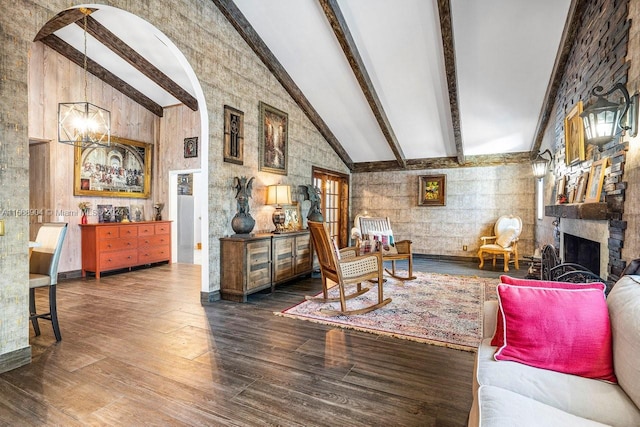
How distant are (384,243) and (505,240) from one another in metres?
2.32

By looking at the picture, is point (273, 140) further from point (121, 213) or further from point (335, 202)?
point (121, 213)

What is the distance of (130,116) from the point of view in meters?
6.26

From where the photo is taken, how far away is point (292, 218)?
5691mm

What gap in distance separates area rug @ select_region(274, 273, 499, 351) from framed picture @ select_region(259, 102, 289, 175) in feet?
7.03

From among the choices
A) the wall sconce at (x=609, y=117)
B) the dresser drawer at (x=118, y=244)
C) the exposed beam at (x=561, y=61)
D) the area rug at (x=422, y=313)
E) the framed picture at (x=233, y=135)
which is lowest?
the area rug at (x=422, y=313)

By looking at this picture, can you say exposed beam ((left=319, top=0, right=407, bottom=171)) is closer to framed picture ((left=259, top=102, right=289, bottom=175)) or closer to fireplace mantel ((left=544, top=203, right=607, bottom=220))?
framed picture ((left=259, top=102, right=289, bottom=175))

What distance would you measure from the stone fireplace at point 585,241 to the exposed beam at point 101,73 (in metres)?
7.09

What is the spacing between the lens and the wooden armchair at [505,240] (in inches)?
231

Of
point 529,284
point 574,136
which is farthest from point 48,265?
point 574,136

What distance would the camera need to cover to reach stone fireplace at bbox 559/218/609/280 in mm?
2627

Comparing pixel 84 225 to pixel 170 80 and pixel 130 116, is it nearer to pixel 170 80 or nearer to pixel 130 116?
pixel 130 116

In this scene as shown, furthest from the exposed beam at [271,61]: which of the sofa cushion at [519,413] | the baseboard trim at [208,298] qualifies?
the sofa cushion at [519,413]

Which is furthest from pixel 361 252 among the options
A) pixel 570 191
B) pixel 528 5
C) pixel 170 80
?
pixel 170 80

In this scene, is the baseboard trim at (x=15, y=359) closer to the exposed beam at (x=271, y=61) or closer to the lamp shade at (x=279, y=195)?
the lamp shade at (x=279, y=195)
